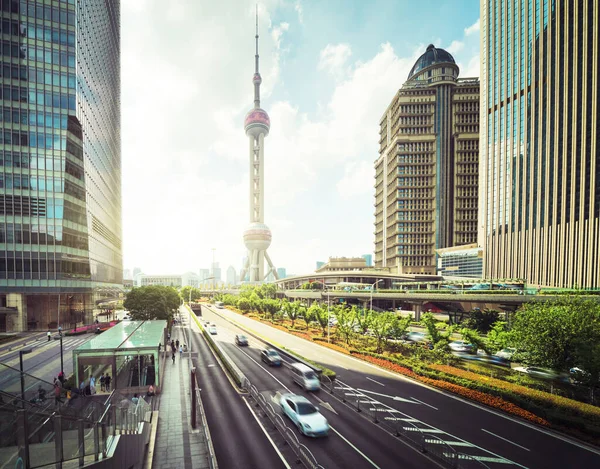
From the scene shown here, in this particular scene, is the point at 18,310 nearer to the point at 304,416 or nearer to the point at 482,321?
the point at 304,416

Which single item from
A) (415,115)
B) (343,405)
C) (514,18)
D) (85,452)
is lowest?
(343,405)

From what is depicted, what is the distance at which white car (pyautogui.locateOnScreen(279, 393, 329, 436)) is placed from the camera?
1689cm

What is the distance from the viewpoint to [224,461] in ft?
48.6

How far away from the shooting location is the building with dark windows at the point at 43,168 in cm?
5044

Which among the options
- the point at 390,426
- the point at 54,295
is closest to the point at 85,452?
the point at 390,426

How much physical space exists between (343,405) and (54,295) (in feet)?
184

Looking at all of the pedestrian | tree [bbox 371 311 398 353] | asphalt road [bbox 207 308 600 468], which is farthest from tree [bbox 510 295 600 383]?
the pedestrian

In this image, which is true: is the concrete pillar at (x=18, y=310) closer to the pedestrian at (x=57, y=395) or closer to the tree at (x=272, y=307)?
the pedestrian at (x=57, y=395)

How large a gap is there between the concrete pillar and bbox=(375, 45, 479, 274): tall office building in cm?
9780

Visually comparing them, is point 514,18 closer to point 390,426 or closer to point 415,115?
point 415,115

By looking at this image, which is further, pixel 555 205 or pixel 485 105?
pixel 485 105

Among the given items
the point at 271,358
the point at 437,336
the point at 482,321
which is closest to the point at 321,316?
the point at 271,358

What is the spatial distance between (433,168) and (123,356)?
106 metres

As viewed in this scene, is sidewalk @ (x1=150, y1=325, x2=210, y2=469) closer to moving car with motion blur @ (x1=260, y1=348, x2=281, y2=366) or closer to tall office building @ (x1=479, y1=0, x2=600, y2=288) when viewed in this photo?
moving car with motion blur @ (x1=260, y1=348, x2=281, y2=366)
